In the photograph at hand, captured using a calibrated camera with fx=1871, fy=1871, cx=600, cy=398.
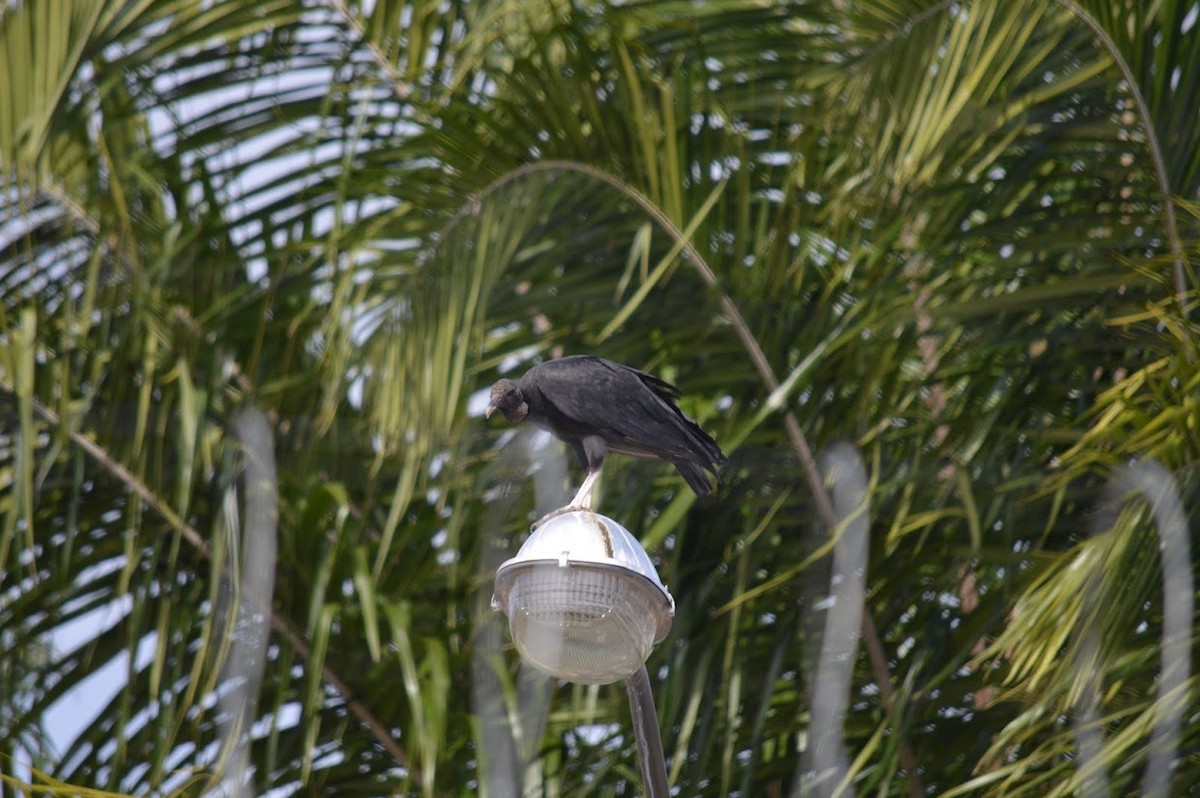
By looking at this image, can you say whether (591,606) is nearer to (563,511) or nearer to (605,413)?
(563,511)

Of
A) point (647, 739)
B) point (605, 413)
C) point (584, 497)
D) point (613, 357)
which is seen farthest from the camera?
point (613, 357)

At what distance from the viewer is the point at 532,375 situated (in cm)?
311

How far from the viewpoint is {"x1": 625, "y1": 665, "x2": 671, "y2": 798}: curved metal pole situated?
248 cm

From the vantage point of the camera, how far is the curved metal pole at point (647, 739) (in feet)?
8.14

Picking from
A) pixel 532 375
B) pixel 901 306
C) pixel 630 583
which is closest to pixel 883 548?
pixel 901 306

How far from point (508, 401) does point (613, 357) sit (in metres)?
1.50

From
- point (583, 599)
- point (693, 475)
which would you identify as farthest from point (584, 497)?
point (583, 599)

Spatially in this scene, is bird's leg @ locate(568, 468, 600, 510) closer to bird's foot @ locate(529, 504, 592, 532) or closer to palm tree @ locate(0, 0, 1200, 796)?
bird's foot @ locate(529, 504, 592, 532)

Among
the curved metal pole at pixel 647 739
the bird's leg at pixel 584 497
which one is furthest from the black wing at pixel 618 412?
the curved metal pole at pixel 647 739

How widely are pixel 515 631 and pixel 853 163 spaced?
216cm

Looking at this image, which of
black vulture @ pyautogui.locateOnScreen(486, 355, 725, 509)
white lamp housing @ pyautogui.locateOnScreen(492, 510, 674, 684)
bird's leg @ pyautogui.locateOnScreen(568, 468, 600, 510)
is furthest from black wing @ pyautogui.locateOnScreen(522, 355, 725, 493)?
white lamp housing @ pyautogui.locateOnScreen(492, 510, 674, 684)

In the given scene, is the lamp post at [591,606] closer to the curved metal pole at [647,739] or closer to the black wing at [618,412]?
the curved metal pole at [647,739]

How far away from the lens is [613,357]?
15.0ft

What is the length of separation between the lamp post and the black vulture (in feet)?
1.13
